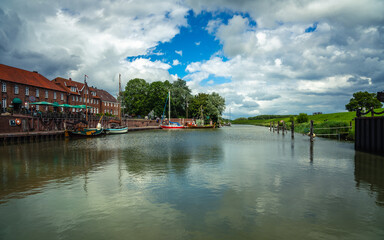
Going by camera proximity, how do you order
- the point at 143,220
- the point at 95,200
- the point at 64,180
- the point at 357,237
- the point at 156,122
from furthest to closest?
the point at 156,122 < the point at 64,180 < the point at 95,200 < the point at 143,220 < the point at 357,237

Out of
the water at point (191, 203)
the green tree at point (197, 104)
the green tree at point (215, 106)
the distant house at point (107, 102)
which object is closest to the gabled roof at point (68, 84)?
the distant house at point (107, 102)

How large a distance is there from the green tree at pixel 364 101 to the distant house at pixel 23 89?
103824mm

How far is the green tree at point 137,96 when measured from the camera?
9406cm

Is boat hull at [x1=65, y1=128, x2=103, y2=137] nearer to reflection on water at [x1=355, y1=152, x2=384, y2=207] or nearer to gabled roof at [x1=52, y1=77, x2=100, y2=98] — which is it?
gabled roof at [x1=52, y1=77, x2=100, y2=98]

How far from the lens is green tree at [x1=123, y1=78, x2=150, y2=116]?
3703 inches

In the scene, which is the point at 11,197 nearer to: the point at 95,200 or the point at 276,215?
the point at 95,200

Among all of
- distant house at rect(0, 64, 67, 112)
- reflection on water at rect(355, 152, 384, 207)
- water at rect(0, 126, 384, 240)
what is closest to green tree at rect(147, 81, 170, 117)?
distant house at rect(0, 64, 67, 112)

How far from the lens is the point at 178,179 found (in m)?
12.6

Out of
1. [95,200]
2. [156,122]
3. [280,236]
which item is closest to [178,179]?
[95,200]

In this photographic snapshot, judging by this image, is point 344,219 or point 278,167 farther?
point 278,167

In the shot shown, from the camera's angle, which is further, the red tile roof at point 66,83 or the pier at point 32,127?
the red tile roof at point 66,83

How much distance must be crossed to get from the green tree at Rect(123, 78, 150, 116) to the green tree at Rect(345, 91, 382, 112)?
80049 mm

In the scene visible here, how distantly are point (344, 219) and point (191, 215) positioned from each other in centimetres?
467

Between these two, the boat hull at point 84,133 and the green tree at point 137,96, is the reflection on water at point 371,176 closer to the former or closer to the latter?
the boat hull at point 84,133
